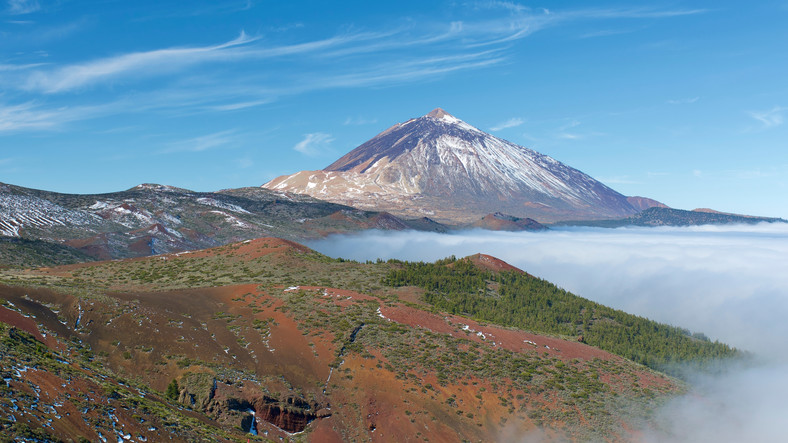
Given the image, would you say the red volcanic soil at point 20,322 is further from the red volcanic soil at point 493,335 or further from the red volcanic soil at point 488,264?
the red volcanic soil at point 488,264

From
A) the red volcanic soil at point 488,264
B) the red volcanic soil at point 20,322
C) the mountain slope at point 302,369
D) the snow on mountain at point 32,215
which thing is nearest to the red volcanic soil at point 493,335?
the mountain slope at point 302,369

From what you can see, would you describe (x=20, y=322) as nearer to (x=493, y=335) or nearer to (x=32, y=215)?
(x=493, y=335)

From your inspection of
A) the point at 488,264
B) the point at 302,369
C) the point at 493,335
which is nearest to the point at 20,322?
Result: the point at 302,369

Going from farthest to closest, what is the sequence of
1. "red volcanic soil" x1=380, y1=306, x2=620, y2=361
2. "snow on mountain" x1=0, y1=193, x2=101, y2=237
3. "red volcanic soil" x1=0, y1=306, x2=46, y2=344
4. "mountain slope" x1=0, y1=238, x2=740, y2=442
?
1. "snow on mountain" x1=0, y1=193, x2=101, y2=237
2. "red volcanic soil" x1=380, y1=306, x2=620, y2=361
3. "red volcanic soil" x1=0, y1=306, x2=46, y2=344
4. "mountain slope" x1=0, y1=238, x2=740, y2=442

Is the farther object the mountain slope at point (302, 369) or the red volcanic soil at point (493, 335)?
the red volcanic soil at point (493, 335)

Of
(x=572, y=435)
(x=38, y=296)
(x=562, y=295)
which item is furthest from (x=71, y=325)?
(x=562, y=295)

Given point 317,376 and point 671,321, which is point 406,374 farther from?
point 671,321

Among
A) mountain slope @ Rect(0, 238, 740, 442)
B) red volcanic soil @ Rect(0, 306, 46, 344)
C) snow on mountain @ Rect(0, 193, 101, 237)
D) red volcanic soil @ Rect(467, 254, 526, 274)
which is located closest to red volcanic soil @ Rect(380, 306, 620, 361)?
mountain slope @ Rect(0, 238, 740, 442)

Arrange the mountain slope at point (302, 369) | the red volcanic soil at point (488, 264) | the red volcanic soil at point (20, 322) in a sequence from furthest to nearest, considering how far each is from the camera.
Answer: the red volcanic soil at point (488, 264) → the red volcanic soil at point (20, 322) → the mountain slope at point (302, 369)

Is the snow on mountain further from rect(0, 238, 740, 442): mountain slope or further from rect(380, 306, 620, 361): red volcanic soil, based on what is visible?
rect(380, 306, 620, 361): red volcanic soil

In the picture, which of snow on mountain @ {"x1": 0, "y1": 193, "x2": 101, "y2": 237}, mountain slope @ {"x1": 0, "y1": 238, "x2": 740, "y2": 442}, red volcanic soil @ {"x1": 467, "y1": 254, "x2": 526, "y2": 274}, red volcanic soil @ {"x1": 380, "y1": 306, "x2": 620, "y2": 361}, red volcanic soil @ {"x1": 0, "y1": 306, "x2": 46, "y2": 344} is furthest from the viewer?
snow on mountain @ {"x1": 0, "y1": 193, "x2": 101, "y2": 237}

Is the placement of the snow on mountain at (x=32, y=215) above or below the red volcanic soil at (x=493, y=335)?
above
